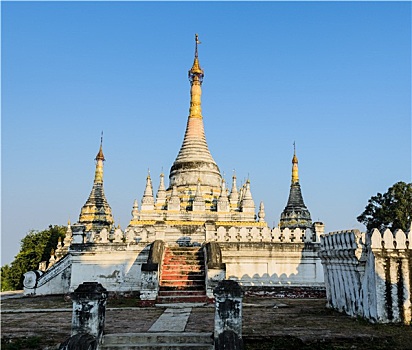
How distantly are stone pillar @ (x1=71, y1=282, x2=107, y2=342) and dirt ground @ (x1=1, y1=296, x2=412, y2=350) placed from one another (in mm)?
907

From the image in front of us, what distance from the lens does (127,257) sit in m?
21.2

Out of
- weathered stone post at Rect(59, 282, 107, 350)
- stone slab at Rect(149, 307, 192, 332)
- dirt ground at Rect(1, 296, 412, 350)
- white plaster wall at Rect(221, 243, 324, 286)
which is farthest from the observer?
white plaster wall at Rect(221, 243, 324, 286)

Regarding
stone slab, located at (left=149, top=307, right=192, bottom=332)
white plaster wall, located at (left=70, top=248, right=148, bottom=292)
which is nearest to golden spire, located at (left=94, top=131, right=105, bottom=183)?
white plaster wall, located at (left=70, top=248, right=148, bottom=292)

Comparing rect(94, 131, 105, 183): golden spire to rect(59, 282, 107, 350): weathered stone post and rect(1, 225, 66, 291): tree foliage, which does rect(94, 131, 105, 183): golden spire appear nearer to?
rect(1, 225, 66, 291): tree foliage

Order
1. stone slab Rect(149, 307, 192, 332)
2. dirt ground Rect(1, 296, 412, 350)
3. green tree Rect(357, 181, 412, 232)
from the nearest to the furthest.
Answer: dirt ground Rect(1, 296, 412, 350), stone slab Rect(149, 307, 192, 332), green tree Rect(357, 181, 412, 232)

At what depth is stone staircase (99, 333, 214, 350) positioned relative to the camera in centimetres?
870

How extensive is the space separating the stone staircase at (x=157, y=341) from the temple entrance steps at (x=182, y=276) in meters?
7.15

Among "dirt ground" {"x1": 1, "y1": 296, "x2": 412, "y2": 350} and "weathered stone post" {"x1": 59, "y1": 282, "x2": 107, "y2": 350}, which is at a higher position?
"weathered stone post" {"x1": 59, "y1": 282, "x2": 107, "y2": 350}

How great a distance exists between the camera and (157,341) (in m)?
9.03

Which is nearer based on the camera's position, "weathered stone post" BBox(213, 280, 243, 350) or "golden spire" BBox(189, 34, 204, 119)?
"weathered stone post" BBox(213, 280, 243, 350)

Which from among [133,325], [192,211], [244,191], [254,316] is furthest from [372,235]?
[244,191]

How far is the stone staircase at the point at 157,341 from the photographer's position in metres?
8.70

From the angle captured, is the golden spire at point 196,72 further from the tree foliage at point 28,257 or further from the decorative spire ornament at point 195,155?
the tree foliage at point 28,257

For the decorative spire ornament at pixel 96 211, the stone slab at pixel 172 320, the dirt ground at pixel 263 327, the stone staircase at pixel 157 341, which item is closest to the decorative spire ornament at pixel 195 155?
the decorative spire ornament at pixel 96 211
